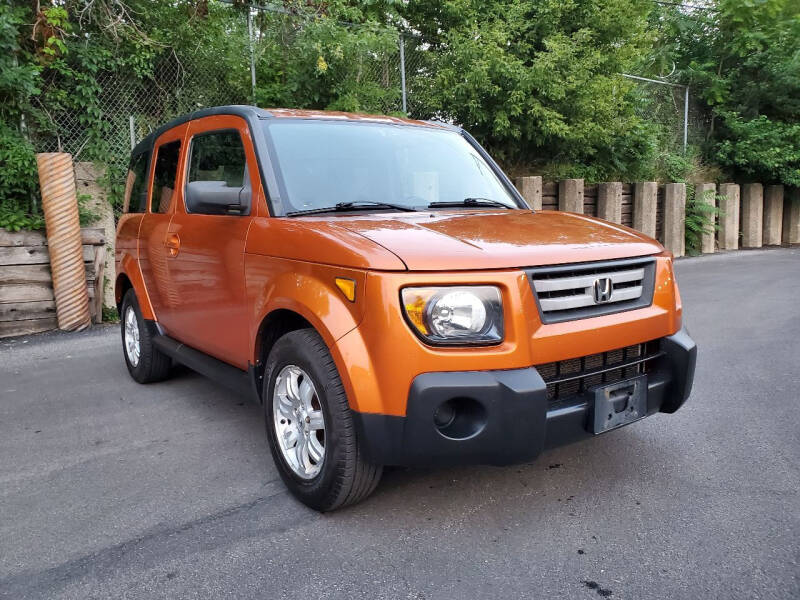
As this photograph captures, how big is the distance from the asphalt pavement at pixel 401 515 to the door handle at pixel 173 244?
3.61 ft

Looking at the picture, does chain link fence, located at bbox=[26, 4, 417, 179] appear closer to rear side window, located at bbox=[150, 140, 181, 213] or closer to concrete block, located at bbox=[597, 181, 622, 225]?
rear side window, located at bbox=[150, 140, 181, 213]

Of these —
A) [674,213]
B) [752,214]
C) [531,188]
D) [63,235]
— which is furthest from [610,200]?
[63,235]

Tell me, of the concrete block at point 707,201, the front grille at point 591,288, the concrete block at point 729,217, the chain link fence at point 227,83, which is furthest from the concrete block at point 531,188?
the front grille at point 591,288

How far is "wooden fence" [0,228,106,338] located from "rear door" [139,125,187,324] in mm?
2941

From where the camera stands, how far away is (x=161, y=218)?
4.50 meters

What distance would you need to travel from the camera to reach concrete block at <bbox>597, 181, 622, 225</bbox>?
1273cm

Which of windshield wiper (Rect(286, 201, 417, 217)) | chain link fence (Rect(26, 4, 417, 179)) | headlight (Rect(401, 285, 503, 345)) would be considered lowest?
headlight (Rect(401, 285, 503, 345))

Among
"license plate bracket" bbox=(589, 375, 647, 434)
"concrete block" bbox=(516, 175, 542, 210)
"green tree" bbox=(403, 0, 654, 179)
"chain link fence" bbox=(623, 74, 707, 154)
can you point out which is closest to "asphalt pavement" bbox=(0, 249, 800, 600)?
"license plate bracket" bbox=(589, 375, 647, 434)

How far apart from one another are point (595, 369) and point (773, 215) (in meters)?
17.2

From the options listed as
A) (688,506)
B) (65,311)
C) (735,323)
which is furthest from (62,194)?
(735,323)

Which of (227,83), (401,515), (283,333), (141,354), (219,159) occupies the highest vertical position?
(227,83)

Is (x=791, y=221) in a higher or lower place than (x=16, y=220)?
lower

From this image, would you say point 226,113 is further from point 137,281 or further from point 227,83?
point 227,83

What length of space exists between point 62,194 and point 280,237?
16.0ft
